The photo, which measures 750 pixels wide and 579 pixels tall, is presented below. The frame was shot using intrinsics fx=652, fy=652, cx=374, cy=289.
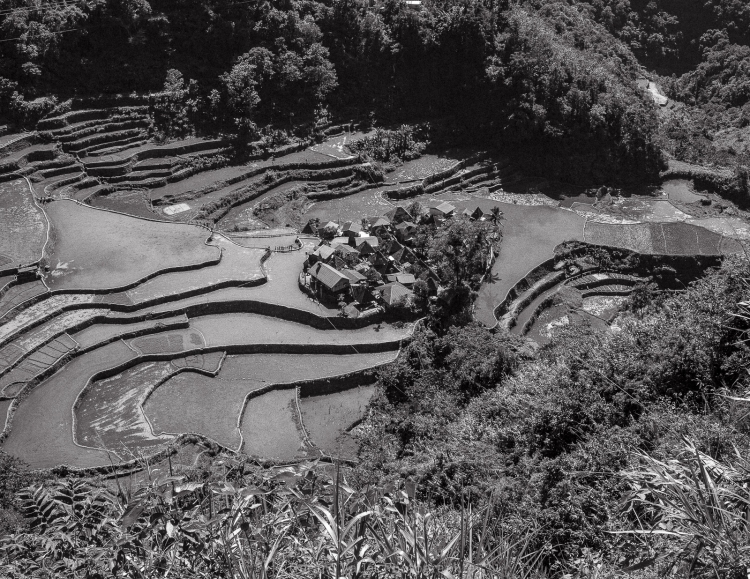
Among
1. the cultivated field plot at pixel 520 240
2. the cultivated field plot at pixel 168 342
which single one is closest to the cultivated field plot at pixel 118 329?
the cultivated field plot at pixel 168 342

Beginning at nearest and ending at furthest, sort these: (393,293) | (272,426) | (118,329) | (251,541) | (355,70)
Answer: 1. (251,541)
2. (272,426)
3. (118,329)
4. (393,293)
5. (355,70)

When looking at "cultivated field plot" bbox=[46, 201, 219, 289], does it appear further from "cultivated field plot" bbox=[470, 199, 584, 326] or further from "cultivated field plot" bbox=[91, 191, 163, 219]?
"cultivated field plot" bbox=[470, 199, 584, 326]

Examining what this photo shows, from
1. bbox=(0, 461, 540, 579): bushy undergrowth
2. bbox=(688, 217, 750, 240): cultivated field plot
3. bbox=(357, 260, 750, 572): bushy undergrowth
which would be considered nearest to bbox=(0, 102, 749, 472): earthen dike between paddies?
bbox=(688, 217, 750, 240): cultivated field plot

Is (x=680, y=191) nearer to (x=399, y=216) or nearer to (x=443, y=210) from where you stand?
(x=443, y=210)

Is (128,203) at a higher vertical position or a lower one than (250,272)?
higher

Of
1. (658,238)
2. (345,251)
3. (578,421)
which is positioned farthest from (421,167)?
(578,421)

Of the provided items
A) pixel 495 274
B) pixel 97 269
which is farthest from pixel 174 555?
pixel 495 274
